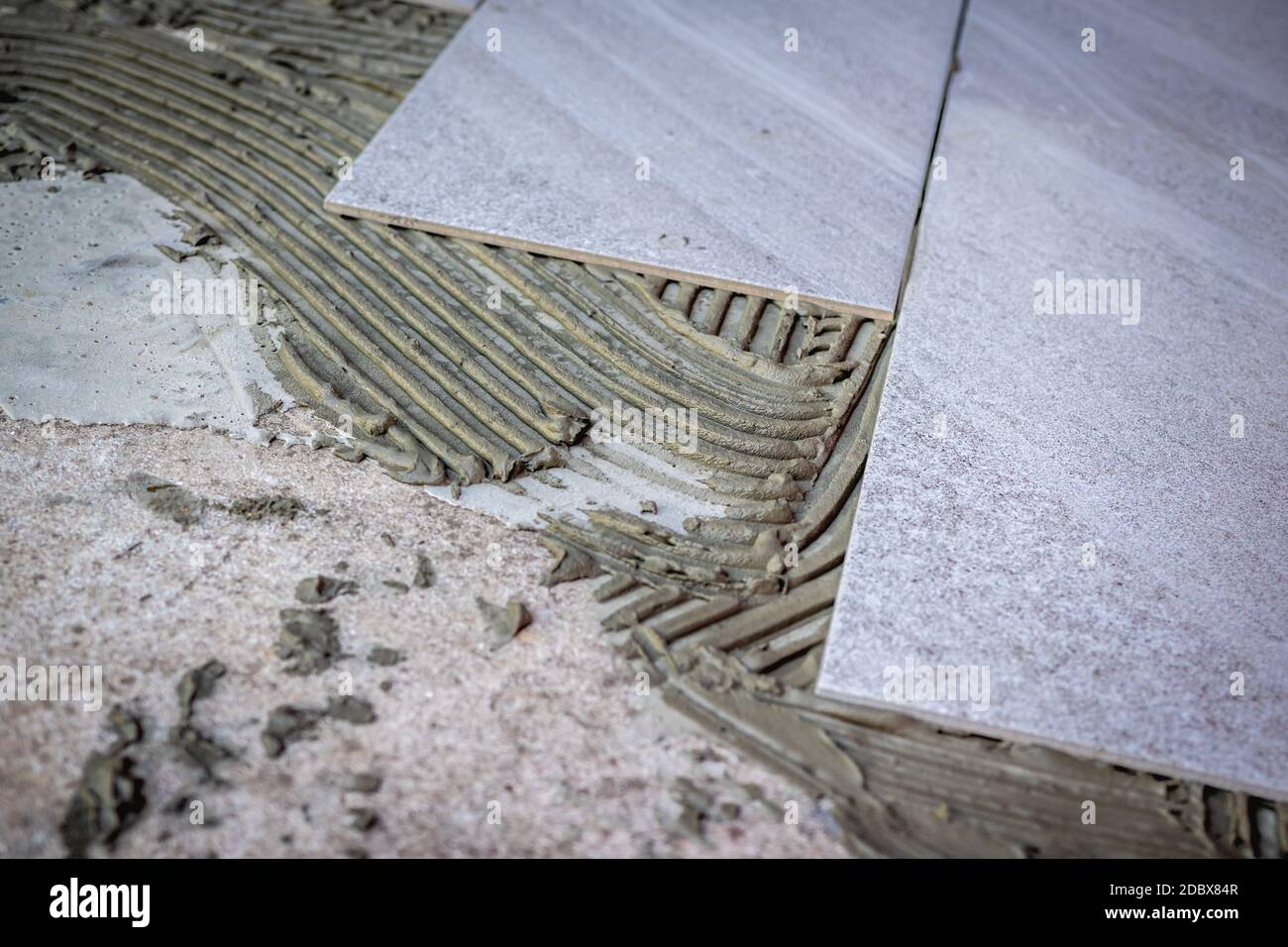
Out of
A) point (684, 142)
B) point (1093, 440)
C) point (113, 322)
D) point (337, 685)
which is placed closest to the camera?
point (337, 685)

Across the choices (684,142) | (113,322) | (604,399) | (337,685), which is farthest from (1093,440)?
(113,322)

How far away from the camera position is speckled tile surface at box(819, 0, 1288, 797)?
234 cm

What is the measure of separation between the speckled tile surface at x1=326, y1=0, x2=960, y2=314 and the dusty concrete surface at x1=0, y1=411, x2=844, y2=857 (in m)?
1.20

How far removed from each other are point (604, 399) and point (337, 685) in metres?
1.07

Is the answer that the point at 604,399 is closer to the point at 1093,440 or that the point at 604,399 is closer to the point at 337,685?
the point at 337,685

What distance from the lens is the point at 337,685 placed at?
2256 millimetres

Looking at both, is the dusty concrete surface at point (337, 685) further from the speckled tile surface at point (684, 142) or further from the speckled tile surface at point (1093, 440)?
the speckled tile surface at point (684, 142)

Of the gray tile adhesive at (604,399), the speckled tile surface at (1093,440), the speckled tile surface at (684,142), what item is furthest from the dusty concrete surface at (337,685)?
the speckled tile surface at (684,142)

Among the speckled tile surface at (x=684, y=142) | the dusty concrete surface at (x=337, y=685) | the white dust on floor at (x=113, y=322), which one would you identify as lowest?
the dusty concrete surface at (x=337, y=685)

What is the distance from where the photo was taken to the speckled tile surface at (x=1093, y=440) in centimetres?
234

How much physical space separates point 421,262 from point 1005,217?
74.3 inches

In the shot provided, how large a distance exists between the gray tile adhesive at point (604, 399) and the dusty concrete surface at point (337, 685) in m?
0.08

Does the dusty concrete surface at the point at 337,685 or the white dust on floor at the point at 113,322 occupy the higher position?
the white dust on floor at the point at 113,322
